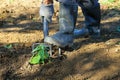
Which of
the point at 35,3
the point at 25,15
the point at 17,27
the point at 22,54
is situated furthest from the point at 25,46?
the point at 35,3

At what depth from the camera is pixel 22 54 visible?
4531mm

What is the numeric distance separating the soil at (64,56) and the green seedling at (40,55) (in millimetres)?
58

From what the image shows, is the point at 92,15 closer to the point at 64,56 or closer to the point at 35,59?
the point at 64,56

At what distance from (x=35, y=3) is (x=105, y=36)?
1911 millimetres

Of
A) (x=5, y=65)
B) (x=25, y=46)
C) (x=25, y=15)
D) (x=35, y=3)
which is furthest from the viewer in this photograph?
(x=35, y=3)

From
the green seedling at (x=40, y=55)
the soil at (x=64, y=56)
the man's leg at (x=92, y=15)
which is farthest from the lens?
the man's leg at (x=92, y=15)

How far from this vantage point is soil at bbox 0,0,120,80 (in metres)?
4.05

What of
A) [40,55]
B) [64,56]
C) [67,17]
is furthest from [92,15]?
[40,55]

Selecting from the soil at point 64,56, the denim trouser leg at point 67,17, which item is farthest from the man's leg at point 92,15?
the denim trouser leg at point 67,17

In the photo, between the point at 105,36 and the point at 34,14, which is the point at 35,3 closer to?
the point at 34,14

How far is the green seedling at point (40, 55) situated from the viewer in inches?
164

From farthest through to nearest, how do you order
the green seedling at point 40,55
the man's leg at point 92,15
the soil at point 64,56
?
the man's leg at point 92,15
the green seedling at point 40,55
the soil at point 64,56

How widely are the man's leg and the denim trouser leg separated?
446 millimetres

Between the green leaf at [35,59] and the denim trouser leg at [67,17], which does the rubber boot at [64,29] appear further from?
the green leaf at [35,59]
